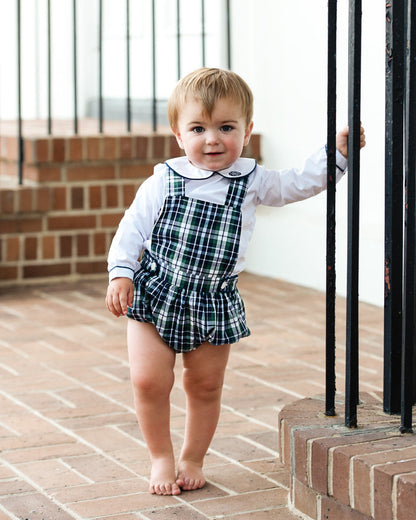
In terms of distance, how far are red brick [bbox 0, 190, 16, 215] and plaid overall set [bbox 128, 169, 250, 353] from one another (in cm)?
283

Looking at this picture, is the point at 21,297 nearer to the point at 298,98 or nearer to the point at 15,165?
the point at 15,165

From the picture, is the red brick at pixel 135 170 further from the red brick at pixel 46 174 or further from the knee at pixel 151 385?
the knee at pixel 151 385

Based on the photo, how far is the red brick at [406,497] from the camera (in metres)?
1.83

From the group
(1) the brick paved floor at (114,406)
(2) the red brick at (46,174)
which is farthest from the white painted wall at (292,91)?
(2) the red brick at (46,174)

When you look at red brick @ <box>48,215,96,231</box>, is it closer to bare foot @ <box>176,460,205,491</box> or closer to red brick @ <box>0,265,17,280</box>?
red brick @ <box>0,265,17,280</box>

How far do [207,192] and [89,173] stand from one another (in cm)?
304

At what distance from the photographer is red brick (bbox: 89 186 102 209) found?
5336 mm

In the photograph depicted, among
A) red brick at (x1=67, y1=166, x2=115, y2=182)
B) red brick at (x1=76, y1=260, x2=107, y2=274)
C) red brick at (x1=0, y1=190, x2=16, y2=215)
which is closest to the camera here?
red brick at (x1=0, y1=190, x2=16, y2=215)

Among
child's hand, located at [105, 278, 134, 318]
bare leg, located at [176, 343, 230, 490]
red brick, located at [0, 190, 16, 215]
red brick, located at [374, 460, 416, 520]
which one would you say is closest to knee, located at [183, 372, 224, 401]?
bare leg, located at [176, 343, 230, 490]

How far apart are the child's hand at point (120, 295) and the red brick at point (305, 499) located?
58 cm

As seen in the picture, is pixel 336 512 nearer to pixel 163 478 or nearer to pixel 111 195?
pixel 163 478

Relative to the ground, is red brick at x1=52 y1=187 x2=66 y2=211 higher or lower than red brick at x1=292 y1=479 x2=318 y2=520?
higher

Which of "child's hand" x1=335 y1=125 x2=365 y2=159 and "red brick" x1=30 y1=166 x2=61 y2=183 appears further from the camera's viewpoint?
"red brick" x1=30 y1=166 x2=61 y2=183

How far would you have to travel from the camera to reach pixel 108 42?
7758mm
